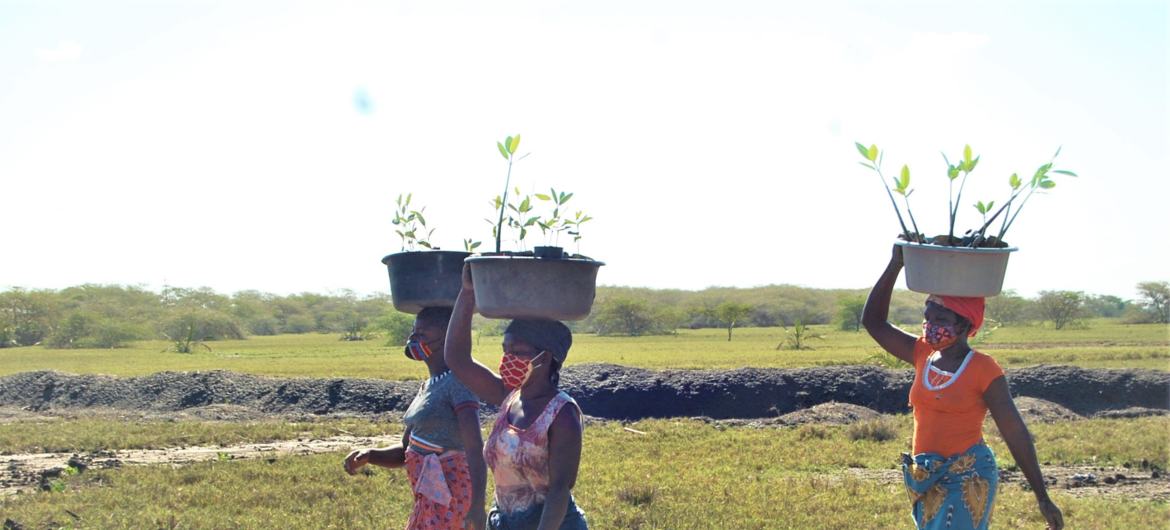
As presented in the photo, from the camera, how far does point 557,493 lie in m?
3.31

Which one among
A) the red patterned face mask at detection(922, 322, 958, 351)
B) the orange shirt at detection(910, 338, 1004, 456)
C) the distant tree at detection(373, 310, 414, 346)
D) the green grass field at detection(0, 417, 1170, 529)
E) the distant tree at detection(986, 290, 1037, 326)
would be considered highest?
the distant tree at detection(986, 290, 1037, 326)

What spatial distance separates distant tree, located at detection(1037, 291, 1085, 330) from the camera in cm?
5878

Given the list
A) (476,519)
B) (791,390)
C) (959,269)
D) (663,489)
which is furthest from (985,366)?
(791,390)

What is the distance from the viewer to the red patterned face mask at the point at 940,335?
3.87m

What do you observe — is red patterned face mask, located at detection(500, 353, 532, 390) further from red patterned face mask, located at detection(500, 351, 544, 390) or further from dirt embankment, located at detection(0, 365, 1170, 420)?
dirt embankment, located at detection(0, 365, 1170, 420)

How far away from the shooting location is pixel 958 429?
3844 mm

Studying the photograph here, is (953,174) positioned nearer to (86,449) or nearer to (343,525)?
(343,525)

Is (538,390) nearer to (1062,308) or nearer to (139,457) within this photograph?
(139,457)

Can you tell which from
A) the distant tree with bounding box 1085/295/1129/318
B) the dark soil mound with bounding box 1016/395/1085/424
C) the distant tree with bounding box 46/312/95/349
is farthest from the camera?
the distant tree with bounding box 1085/295/1129/318

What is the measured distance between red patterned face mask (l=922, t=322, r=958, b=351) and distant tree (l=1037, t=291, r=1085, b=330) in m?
58.1

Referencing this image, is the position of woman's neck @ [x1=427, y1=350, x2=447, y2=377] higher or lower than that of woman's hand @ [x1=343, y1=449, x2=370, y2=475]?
higher

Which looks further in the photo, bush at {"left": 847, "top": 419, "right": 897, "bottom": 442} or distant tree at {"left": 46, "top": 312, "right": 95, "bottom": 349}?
distant tree at {"left": 46, "top": 312, "right": 95, "bottom": 349}

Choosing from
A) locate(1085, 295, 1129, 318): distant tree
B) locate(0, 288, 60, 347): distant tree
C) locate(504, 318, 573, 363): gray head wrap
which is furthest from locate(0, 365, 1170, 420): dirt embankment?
locate(1085, 295, 1129, 318): distant tree

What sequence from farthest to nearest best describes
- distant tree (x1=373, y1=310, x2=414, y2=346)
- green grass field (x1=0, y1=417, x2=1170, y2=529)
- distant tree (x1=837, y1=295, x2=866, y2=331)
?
distant tree (x1=837, y1=295, x2=866, y2=331)
distant tree (x1=373, y1=310, x2=414, y2=346)
green grass field (x1=0, y1=417, x2=1170, y2=529)
